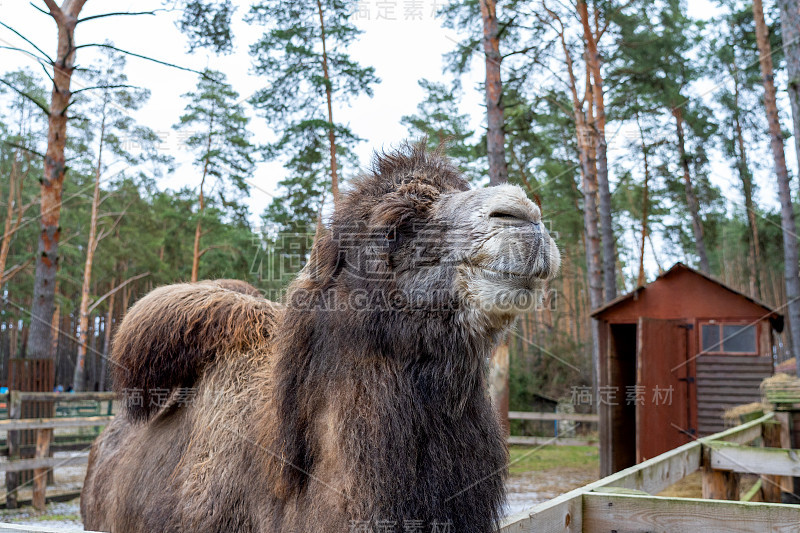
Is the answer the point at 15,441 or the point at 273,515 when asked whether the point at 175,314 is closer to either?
the point at 273,515

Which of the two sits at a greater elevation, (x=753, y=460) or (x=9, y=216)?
(x=9, y=216)

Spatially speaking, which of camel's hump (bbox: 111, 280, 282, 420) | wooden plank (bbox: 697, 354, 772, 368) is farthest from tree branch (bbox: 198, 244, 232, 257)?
camel's hump (bbox: 111, 280, 282, 420)

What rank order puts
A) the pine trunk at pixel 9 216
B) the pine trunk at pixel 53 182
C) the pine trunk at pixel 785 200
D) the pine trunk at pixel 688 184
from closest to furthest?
1. the pine trunk at pixel 53 182
2. the pine trunk at pixel 785 200
3. the pine trunk at pixel 688 184
4. the pine trunk at pixel 9 216

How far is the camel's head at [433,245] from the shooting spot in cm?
190

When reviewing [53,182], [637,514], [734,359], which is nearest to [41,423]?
[53,182]

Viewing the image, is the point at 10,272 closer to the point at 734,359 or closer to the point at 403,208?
the point at 734,359

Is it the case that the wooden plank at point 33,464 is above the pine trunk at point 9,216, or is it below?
below

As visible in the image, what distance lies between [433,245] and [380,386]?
0.49 metres

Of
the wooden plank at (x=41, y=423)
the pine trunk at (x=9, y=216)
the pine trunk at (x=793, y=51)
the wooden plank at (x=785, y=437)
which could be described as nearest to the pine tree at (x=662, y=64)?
the pine trunk at (x=793, y=51)

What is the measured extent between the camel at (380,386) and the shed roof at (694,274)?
10623 millimetres

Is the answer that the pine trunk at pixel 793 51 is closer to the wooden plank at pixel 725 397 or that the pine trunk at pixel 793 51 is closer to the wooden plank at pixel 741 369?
the wooden plank at pixel 741 369

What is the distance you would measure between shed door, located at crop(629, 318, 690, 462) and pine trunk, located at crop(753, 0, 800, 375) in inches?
92.7

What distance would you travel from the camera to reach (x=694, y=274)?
12359 mm

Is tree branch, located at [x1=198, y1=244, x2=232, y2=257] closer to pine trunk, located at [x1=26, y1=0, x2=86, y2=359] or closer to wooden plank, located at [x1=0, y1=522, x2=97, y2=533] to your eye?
pine trunk, located at [x1=26, y1=0, x2=86, y2=359]
